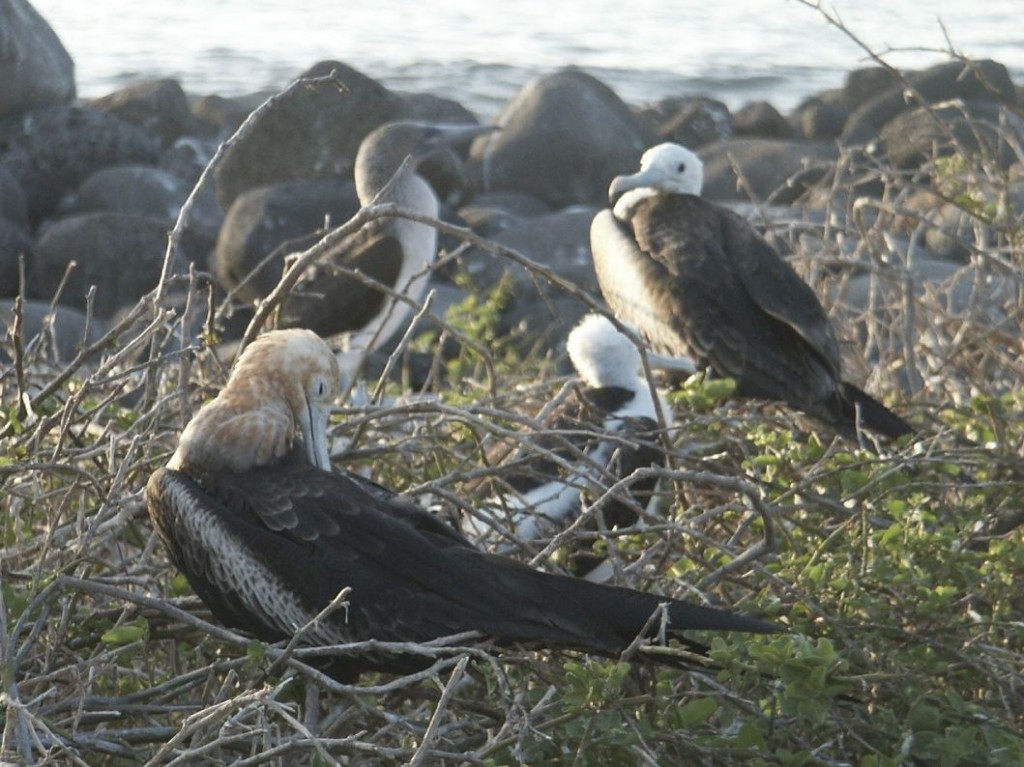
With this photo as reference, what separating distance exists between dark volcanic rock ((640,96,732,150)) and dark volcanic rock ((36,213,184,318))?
473 cm

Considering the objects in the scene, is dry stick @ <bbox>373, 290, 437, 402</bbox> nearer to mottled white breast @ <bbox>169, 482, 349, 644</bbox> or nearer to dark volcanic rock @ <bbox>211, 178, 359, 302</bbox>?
mottled white breast @ <bbox>169, 482, 349, 644</bbox>

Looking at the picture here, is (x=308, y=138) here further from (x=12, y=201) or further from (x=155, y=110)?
(x=155, y=110)

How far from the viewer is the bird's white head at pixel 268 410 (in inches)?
117

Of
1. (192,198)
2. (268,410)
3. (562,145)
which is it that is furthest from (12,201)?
(268,410)

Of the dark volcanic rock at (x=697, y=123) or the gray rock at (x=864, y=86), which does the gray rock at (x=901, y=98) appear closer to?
the gray rock at (x=864, y=86)

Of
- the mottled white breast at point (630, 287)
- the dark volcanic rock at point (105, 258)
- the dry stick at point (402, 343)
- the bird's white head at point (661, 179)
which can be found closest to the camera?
the dry stick at point (402, 343)

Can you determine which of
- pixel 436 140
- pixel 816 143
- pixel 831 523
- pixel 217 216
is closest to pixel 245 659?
pixel 831 523

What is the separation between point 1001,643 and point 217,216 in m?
8.91

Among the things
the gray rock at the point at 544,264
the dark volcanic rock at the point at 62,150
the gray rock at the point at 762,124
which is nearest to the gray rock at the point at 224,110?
the dark volcanic rock at the point at 62,150

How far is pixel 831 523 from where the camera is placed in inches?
132

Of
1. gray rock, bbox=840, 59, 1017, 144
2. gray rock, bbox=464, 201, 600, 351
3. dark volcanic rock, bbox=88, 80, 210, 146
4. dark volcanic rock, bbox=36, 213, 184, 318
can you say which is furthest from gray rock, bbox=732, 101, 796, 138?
dark volcanic rock, bbox=36, 213, 184, 318

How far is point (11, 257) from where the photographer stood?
1047 centimetres

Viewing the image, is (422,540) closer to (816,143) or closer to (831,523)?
(831,523)

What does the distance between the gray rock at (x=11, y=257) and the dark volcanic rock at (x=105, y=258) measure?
0.25 m
